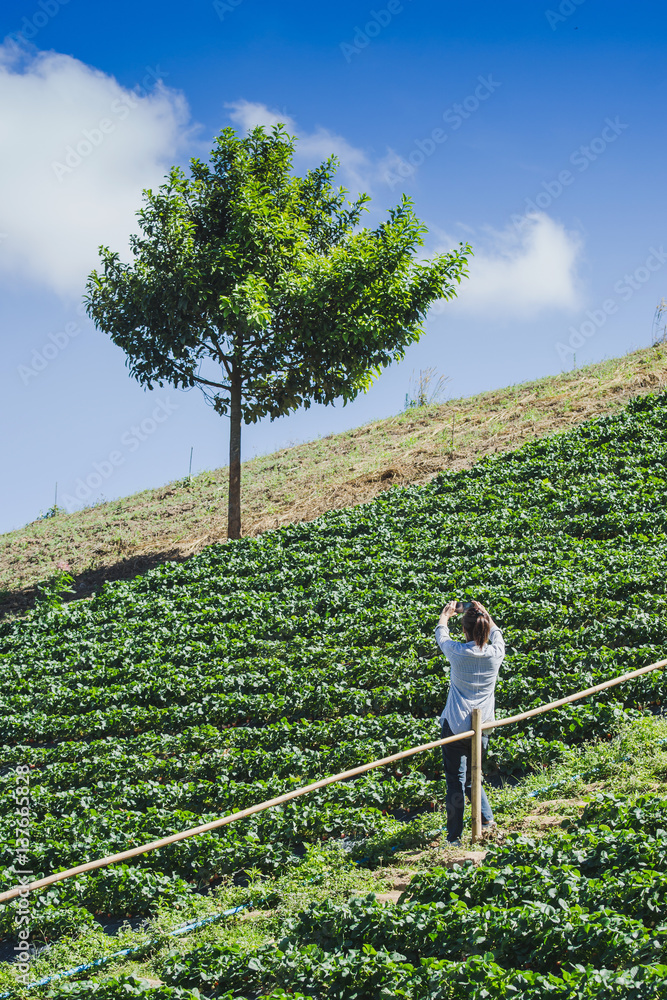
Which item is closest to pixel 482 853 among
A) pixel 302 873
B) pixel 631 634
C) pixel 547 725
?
pixel 302 873

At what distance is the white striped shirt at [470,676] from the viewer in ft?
18.6

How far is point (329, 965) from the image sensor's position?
13.4 feet

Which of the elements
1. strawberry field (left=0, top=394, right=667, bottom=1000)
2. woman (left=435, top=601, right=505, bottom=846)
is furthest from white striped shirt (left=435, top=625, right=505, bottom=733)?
strawberry field (left=0, top=394, right=667, bottom=1000)

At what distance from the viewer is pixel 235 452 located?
17.4 metres

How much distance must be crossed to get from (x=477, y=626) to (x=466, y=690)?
577 millimetres

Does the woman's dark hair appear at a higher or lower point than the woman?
higher

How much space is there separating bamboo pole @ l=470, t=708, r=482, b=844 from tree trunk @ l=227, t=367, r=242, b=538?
1226 centimetres

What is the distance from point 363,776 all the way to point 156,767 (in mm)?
2408

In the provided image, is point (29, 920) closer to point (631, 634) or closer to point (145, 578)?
point (631, 634)

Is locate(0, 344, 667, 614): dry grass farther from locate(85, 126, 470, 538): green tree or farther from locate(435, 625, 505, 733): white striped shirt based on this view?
locate(435, 625, 505, 733): white striped shirt

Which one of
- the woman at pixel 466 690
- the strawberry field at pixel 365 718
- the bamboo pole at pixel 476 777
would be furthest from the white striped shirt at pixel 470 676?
the strawberry field at pixel 365 718

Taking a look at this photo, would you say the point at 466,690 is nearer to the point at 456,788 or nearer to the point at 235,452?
the point at 456,788

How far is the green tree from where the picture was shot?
16312 mm

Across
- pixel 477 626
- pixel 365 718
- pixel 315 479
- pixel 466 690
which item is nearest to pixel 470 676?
pixel 466 690
